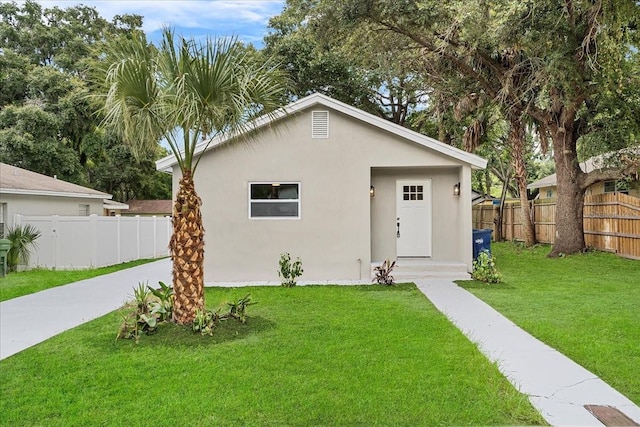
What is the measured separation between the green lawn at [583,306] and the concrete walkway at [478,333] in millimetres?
225

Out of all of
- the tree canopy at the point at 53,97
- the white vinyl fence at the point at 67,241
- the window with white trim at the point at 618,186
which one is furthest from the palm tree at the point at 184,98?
the tree canopy at the point at 53,97

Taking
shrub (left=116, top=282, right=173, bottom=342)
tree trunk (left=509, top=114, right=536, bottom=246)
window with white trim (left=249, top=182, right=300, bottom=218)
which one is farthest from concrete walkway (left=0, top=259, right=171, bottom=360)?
tree trunk (left=509, top=114, right=536, bottom=246)

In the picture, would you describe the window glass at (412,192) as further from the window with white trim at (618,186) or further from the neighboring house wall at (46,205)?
the neighboring house wall at (46,205)

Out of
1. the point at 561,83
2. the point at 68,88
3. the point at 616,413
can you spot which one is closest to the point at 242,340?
the point at 616,413

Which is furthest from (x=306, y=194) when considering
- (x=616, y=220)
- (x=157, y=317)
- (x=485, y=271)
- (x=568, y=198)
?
(x=616, y=220)

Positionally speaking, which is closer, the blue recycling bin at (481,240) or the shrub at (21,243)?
the blue recycling bin at (481,240)

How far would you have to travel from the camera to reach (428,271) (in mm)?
10875

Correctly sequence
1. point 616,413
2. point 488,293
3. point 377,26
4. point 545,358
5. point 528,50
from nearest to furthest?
point 616,413
point 545,358
point 488,293
point 528,50
point 377,26

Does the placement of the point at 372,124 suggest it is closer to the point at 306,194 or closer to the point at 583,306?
the point at 306,194

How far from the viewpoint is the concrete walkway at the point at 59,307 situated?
6180 mm

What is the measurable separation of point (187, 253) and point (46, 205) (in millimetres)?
11677

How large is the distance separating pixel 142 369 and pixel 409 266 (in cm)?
728

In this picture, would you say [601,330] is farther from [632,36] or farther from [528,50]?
[528,50]

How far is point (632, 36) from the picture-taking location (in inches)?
384
